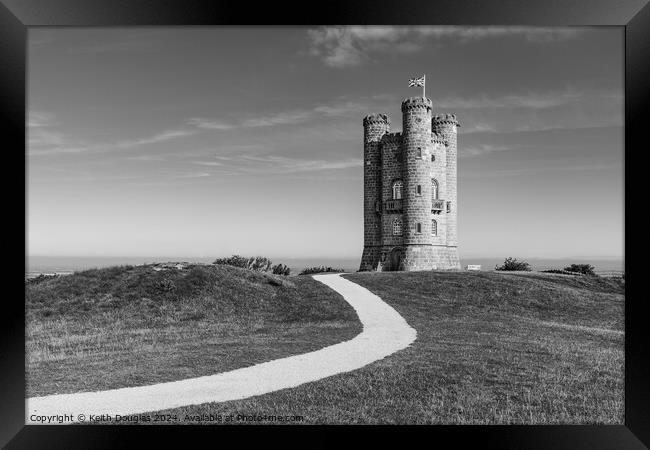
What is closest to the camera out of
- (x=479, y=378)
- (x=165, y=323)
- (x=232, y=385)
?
(x=232, y=385)

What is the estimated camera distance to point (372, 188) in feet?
137

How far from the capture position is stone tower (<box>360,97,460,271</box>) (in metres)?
39.0

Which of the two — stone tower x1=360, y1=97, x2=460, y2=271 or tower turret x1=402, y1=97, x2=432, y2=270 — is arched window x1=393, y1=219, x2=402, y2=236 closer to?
stone tower x1=360, y1=97, x2=460, y2=271

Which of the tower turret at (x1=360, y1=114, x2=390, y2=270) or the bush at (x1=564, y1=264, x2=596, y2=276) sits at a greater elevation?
the tower turret at (x1=360, y1=114, x2=390, y2=270)

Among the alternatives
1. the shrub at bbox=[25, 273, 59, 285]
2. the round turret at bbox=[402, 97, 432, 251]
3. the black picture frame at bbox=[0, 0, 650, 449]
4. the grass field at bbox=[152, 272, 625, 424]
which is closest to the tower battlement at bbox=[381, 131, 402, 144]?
the round turret at bbox=[402, 97, 432, 251]

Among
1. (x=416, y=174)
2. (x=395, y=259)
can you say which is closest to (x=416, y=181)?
(x=416, y=174)

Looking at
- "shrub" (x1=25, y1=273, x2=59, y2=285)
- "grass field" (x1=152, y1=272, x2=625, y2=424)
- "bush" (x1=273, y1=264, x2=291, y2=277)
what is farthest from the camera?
"bush" (x1=273, y1=264, x2=291, y2=277)

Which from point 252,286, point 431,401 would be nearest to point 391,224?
point 252,286

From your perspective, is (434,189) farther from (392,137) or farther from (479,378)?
(479,378)

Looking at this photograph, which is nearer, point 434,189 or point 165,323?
point 165,323

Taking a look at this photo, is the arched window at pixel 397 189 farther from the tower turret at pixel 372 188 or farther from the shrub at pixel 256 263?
the shrub at pixel 256 263

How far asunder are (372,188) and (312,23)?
35545 millimetres

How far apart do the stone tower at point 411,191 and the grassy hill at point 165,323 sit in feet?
47.7

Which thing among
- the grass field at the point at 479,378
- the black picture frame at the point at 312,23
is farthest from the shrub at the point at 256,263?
the black picture frame at the point at 312,23
